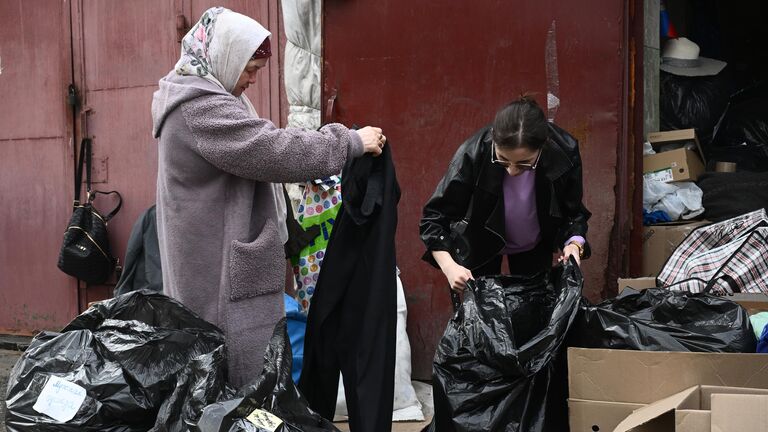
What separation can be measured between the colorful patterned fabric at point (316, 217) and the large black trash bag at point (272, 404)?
1.45 m

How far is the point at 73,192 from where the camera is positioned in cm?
607

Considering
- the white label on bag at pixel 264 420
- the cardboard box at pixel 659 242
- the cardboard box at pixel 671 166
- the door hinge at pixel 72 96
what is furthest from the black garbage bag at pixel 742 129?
the door hinge at pixel 72 96

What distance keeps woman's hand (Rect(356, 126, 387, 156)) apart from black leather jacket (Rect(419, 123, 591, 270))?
46 cm

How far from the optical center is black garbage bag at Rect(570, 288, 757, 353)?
2.66 metres

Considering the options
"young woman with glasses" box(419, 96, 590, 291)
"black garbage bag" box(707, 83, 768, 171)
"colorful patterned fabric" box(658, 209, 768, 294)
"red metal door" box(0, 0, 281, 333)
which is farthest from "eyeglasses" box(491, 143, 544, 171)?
"red metal door" box(0, 0, 281, 333)

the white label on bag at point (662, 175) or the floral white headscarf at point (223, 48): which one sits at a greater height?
the floral white headscarf at point (223, 48)

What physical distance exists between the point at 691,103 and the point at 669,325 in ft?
9.81

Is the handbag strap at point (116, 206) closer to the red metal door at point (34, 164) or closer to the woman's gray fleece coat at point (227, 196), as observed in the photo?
the red metal door at point (34, 164)

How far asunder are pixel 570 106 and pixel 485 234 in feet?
4.37

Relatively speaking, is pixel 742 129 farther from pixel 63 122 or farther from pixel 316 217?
pixel 63 122

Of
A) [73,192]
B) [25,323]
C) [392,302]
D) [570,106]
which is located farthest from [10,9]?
[392,302]

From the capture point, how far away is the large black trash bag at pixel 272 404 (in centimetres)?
226

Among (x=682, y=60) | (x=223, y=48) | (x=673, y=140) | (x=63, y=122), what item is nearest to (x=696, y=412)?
(x=223, y=48)

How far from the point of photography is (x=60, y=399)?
2.32 metres
